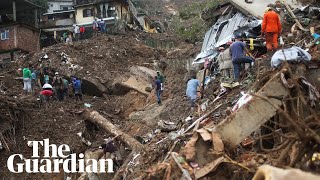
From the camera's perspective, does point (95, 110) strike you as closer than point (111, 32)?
Yes

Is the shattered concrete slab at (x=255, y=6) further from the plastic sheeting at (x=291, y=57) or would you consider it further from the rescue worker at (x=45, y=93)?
the plastic sheeting at (x=291, y=57)

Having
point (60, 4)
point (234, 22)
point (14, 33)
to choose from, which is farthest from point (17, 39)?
point (234, 22)

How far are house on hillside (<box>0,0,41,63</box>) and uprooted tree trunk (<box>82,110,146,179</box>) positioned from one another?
519 inches

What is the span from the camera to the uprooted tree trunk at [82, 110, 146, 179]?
11.7 metres

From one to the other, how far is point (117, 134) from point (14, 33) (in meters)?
17.0

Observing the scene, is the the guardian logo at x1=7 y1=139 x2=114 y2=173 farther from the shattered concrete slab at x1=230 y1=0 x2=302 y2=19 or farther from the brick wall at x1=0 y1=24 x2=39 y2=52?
the brick wall at x1=0 y1=24 x2=39 y2=52

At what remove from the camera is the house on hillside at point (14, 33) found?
96.4ft

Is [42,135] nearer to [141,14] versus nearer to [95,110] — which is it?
[95,110]

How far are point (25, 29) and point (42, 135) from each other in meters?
15.1

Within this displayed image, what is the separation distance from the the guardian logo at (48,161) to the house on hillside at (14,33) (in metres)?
13.9

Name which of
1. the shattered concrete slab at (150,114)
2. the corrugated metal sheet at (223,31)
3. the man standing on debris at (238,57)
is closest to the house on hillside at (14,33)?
the shattered concrete slab at (150,114)

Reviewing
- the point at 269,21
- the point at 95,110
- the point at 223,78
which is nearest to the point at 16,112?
the point at 95,110

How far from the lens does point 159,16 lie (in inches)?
1940

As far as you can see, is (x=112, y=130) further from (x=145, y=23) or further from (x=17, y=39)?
(x=145, y=23)
